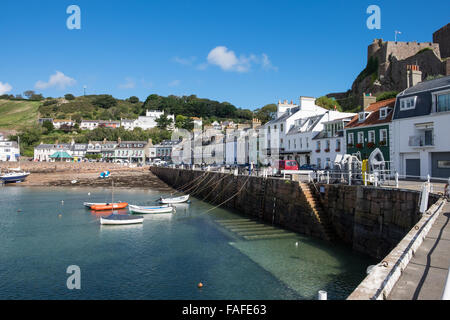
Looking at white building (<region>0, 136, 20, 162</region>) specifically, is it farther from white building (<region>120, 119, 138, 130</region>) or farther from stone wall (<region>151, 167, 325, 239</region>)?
stone wall (<region>151, 167, 325, 239</region>)

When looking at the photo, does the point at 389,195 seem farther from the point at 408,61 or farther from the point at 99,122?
the point at 99,122

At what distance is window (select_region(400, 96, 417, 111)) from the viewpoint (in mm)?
27297

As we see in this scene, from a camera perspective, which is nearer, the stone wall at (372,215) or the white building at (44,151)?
the stone wall at (372,215)

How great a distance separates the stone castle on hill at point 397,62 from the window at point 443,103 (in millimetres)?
41952

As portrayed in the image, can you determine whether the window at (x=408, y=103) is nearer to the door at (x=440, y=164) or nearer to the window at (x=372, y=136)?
the window at (x=372, y=136)

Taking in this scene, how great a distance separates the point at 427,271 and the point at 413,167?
23694 mm

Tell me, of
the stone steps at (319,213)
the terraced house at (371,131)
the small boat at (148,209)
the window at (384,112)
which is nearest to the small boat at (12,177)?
the small boat at (148,209)

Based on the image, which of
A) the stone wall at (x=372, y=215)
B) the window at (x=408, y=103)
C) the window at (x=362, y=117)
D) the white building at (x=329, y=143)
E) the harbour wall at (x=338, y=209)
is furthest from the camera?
the white building at (x=329, y=143)

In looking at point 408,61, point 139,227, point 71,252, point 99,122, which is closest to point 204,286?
point 71,252

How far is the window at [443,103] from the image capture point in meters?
24.4

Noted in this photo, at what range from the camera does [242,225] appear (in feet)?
83.2

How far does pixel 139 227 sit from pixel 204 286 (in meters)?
13.8

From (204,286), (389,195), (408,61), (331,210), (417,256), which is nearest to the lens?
(417,256)
